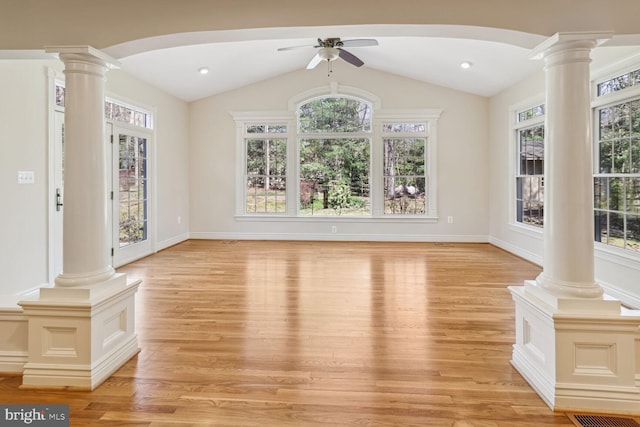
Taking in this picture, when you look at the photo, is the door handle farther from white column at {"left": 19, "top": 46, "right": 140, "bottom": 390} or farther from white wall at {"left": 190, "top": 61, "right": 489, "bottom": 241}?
white wall at {"left": 190, "top": 61, "right": 489, "bottom": 241}

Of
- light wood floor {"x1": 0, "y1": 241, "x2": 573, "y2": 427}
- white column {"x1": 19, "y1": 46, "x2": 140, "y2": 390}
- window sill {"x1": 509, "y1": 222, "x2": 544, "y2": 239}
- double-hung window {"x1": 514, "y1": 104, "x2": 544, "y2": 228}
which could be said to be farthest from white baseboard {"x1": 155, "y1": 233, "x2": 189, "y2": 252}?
double-hung window {"x1": 514, "y1": 104, "x2": 544, "y2": 228}

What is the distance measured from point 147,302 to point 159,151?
3.47m

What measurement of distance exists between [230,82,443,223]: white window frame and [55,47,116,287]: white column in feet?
16.9

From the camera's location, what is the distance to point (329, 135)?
7.25 meters

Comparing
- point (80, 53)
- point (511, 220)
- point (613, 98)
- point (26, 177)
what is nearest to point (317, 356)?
point (80, 53)

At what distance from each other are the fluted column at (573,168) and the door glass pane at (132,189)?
17.2ft

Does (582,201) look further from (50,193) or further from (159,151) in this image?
(159,151)

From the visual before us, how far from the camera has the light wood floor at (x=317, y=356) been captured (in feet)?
5.95

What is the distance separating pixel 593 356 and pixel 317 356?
152 cm

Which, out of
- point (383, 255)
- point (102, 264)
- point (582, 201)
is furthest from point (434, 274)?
point (102, 264)

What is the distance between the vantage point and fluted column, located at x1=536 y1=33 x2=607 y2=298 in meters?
1.92

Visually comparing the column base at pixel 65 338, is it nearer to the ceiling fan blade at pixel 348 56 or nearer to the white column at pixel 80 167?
the white column at pixel 80 167

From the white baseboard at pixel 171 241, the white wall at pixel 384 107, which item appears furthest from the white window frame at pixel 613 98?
the white baseboard at pixel 171 241

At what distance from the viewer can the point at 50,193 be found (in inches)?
155
